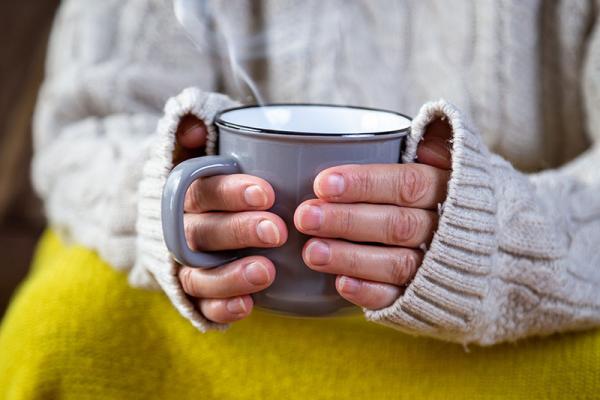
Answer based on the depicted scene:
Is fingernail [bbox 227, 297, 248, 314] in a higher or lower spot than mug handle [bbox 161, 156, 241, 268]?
lower

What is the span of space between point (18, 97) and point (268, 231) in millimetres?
857

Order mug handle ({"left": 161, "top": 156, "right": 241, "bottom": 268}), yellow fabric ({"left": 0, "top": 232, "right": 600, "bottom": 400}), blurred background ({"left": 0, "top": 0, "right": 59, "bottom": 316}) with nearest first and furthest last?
mug handle ({"left": 161, "top": 156, "right": 241, "bottom": 268})
yellow fabric ({"left": 0, "top": 232, "right": 600, "bottom": 400})
blurred background ({"left": 0, "top": 0, "right": 59, "bottom": 316})

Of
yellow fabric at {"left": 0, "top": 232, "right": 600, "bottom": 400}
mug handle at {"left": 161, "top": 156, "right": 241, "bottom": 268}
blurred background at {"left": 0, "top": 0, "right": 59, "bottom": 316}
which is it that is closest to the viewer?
mug handle at {"left": 161, "top": 156, "right": 241, "bottom": 268}

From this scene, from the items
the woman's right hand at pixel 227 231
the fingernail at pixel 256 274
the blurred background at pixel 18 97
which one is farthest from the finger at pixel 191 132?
the blurred background at pixel 18 97

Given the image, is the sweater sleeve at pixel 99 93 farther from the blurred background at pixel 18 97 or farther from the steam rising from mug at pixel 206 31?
the blurred background at pixel 18 97

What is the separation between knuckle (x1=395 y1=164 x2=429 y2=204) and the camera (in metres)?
0.43

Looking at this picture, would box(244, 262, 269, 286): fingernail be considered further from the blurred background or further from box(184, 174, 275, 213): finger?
the blurred background

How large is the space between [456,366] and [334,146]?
24 centimetres

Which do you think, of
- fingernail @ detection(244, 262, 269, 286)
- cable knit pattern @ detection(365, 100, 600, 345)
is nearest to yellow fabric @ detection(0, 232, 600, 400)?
cable knit pattern @ detection(365, 100, 600, 345)

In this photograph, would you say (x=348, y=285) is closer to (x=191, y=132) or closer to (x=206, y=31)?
(x=191, y=132)

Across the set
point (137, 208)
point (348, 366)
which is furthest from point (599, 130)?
point (137, 208)

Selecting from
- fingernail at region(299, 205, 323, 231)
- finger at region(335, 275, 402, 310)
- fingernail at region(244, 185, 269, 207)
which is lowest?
finger at region(335, 275, 402, 310)

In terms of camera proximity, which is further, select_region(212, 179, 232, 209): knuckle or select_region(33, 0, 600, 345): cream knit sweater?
select_region(33, 0, 600, 345): cream knit sweater

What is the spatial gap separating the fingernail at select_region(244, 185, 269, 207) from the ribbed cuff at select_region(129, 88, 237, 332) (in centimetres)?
7
